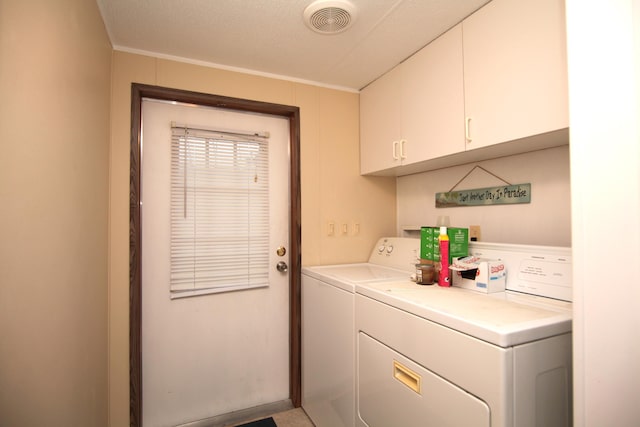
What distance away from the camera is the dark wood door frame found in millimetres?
1755

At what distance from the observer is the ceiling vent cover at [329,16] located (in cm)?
141

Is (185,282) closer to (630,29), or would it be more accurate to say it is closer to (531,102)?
(531,102)

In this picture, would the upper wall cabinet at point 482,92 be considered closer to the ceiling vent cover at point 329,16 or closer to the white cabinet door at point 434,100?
the white cabinet door at point 434,100

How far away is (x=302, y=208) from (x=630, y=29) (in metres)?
1.70

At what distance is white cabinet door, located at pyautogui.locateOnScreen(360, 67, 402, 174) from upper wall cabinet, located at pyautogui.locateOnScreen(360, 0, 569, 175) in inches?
0.4

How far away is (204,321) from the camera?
1.99m

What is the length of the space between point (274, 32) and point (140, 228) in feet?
4.37

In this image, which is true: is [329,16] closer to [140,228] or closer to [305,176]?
[305,176]

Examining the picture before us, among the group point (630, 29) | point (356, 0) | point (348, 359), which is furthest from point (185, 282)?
point (630, 29)

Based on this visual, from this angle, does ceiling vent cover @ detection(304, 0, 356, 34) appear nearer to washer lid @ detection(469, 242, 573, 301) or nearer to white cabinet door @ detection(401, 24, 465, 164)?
white cabinet door @ detection(401, 24, 465, 164)

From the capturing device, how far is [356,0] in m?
1.39

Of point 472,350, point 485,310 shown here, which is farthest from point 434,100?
point 472,350

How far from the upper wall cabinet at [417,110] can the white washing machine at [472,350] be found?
65 centimetres

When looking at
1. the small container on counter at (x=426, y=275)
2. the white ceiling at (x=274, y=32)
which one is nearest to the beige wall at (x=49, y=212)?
the white ceiling at (x=274, y=32)
